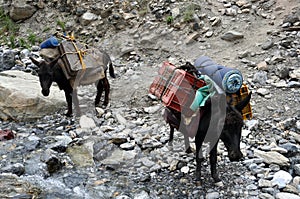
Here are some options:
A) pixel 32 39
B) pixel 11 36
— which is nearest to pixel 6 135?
pixel 32 39

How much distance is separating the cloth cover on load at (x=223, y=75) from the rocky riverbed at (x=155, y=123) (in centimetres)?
118

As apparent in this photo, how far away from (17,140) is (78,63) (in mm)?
1616

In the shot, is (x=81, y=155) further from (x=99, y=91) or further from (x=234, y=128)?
(x=234, y=128)

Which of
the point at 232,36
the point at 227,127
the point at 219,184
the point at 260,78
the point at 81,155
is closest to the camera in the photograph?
the point at 227,127

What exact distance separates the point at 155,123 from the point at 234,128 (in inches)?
90.6

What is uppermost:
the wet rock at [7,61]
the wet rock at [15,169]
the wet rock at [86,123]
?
the wet rock at [15,169]

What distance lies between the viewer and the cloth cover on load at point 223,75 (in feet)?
14.4

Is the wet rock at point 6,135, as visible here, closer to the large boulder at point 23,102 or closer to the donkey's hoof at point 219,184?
the large boulder at point 23,102

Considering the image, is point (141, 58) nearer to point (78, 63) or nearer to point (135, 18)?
point (135, 18)

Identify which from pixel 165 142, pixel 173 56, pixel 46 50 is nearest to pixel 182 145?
pixel 165 142

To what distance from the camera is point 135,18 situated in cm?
1032

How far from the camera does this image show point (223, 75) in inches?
→ 182

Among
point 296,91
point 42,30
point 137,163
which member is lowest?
point 42,30

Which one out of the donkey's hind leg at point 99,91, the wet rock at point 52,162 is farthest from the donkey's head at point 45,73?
the wet rock at point 52,162
